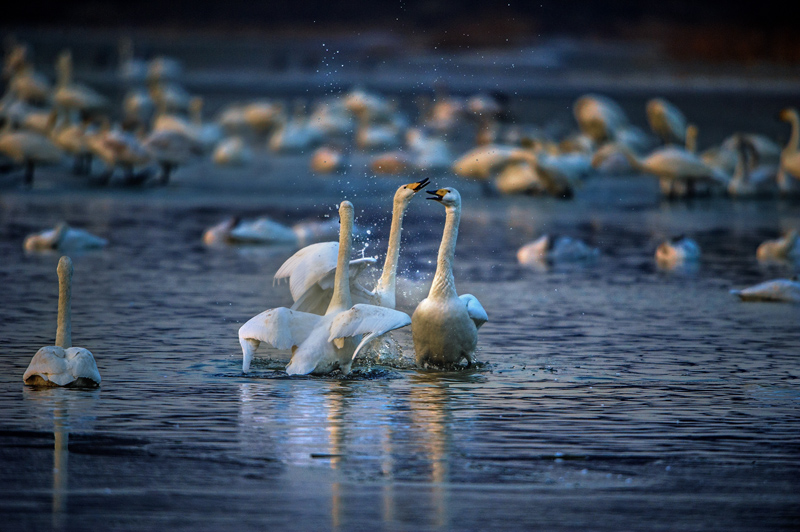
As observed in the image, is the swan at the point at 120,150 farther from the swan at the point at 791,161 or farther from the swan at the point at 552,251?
the swan at the point at 791,161

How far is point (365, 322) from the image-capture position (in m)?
8.33

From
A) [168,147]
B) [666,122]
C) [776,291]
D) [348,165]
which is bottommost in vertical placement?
[776,291]

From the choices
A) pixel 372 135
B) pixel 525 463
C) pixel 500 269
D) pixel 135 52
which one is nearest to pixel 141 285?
pixel 500 269

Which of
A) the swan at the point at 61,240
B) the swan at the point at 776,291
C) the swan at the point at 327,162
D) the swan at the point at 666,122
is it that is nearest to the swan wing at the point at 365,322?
the swan at the point at 776,291

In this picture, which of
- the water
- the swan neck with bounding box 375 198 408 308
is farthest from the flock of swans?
the water

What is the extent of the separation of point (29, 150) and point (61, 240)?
20.9ft

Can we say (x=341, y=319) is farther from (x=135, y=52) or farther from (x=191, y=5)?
(x=191, y=5)

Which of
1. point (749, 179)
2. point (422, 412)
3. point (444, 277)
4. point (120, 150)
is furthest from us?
point (749, 179)

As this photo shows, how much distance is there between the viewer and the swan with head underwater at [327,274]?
912 cm

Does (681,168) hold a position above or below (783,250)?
above

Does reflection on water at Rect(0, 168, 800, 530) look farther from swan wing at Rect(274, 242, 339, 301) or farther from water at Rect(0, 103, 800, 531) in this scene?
swan wing at Rect(274, 242, 339, 301)

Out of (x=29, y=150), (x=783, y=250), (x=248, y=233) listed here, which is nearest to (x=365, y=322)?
(x=248, y=233)

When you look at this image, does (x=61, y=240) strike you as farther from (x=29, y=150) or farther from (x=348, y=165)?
(x=348, y=165)

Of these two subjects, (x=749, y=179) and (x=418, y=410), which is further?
(x=749, y=179)
